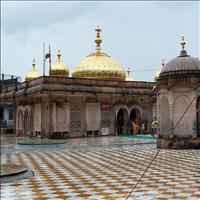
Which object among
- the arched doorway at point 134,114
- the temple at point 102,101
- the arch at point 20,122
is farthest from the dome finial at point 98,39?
the arch at point 20,122

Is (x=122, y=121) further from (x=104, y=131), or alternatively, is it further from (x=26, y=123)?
(x=26, y=123)

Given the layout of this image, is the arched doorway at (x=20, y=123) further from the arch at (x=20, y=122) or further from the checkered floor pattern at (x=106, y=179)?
the checkered floor pattern at (x=106, y=179)

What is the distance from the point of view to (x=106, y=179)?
368 inches

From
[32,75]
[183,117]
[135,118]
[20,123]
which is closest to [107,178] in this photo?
[183,117]

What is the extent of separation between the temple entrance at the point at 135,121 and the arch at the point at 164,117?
10.6 meters

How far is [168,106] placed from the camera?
18.0 metres

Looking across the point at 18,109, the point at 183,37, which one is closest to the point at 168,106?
the point at 183,37

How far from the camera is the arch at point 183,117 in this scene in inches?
671

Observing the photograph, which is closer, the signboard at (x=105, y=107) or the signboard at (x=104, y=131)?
the signboard at (x=104, y=131)

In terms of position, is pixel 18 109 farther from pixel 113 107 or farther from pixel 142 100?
pixel 142 100

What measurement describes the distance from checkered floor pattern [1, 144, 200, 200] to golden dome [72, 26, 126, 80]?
16982 millimetres

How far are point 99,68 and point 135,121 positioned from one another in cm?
541

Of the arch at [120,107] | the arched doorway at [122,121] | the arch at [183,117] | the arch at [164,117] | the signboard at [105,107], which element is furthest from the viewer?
the arched doorway at [122,121]

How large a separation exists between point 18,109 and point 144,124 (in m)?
10.9
